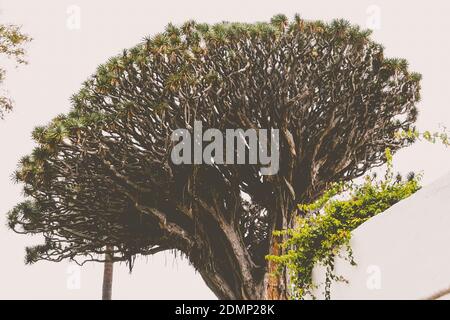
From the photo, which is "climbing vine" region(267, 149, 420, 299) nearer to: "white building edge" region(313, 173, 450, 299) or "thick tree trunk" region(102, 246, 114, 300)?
"white building edge" region(313, 173, 450, 299)

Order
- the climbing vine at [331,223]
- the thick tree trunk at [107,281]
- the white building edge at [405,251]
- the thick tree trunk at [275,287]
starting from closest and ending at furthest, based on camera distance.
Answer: the white building edge at [405,251] < the climbing vine at [331,223] < the thick tree trunk at [275,287] < the thick tree trunk at [107,281]

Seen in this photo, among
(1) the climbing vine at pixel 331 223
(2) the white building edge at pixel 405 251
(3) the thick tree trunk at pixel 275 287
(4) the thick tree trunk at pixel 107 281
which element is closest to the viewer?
(2) the white building edge at pixel 405 251

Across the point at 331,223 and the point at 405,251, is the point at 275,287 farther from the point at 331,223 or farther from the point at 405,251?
the point at 405,251

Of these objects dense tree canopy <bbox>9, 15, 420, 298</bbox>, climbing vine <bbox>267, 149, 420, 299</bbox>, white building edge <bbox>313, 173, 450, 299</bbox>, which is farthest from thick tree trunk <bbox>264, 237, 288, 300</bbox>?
white building edge <bbox>313, 173, 450, 299</bbox>

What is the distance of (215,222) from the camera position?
52.3ft

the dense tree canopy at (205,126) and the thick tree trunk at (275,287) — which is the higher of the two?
the dense tree canopy at (205,126)

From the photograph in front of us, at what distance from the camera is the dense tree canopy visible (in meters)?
14.8

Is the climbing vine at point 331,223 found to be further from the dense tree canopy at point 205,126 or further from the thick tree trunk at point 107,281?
the thick tree trunk at point 107,281

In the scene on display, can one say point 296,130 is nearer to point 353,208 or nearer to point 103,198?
point 103,198

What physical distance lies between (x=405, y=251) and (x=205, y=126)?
34.1 feet

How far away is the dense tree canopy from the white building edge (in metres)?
8.77

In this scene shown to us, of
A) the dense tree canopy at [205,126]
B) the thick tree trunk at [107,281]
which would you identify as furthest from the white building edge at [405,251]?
the thick tree trunk at [107,281]

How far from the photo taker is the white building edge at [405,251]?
14.2ft

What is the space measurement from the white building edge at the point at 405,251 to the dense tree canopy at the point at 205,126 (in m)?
8.77
